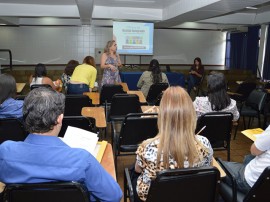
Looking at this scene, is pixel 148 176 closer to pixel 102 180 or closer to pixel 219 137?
pixel 102 180

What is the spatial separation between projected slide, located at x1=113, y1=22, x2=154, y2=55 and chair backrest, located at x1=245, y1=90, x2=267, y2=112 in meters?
4.24

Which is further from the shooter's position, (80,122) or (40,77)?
(40,77)

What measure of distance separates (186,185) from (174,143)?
0.22 metres

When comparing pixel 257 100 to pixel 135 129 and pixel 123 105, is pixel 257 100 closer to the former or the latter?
pixel 123 105

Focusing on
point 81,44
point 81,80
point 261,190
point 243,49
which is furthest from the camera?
point 81,44

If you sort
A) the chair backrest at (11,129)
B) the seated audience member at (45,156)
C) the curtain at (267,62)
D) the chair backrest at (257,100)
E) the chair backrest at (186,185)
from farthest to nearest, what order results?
the curtain at (267,62) → the chair backrest at (257,100) → the chair backrest at (11,129) → the chair backrest at (186,185) → the seated audience member at (45,156)

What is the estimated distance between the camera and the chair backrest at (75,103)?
3.57 metres

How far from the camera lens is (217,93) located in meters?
3.01

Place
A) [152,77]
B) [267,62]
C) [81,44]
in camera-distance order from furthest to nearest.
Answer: [81,44] < [267,62] < [152,77]

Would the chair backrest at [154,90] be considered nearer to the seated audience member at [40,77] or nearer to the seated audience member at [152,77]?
the seated audience member at [152,77]

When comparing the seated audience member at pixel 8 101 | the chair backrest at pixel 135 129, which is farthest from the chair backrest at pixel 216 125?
the seated audience member at pixel 8 101

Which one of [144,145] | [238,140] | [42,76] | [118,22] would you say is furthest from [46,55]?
[144,145]

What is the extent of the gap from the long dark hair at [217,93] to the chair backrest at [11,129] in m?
1.94

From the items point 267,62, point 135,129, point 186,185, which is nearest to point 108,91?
point 135,129
